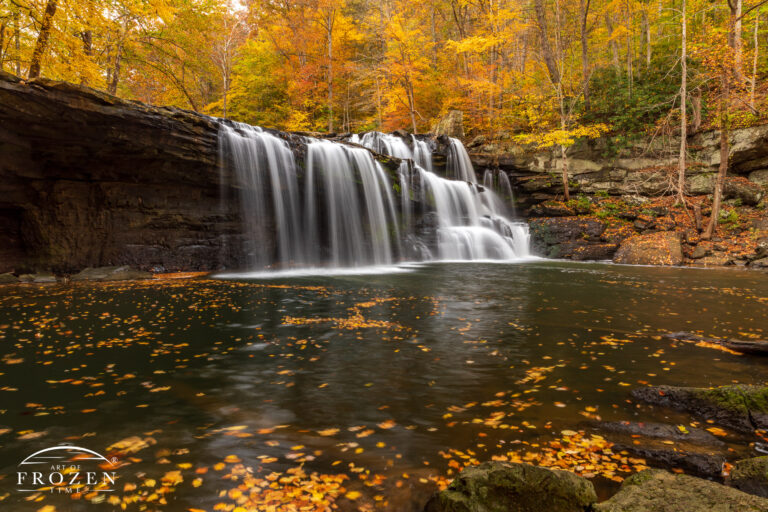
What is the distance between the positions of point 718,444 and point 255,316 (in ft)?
23.1

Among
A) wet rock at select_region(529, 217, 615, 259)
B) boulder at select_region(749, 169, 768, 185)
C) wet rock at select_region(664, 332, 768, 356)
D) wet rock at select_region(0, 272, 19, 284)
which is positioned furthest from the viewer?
wet rock at select_region(529, 217, 615, 259)

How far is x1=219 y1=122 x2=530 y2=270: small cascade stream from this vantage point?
15875 millimetres

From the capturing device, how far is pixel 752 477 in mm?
2143

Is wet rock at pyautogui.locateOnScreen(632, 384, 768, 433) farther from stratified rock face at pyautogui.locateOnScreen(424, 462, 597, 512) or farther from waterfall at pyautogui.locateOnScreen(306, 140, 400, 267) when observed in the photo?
waterfall at pyautogui.locateOnScreen(306, 140, 400, 267)

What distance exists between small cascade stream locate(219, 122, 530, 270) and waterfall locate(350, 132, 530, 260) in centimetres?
6

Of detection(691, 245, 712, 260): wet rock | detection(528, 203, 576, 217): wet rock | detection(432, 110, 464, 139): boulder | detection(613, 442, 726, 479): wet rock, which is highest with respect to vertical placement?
detection(432, 110, 464, 139): boulder

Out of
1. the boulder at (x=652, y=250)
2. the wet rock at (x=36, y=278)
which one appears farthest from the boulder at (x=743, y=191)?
the wet rock at (x=36, y=278)

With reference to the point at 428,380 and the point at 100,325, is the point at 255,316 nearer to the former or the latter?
the point at 100,325

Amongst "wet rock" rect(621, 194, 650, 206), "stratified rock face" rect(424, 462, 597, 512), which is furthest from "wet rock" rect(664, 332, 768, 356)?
"wet rock" rect(621, 194, 650, 206)

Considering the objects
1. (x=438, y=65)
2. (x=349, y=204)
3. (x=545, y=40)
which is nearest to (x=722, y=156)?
(x=545, y=40)

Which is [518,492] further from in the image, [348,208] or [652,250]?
[652,250]

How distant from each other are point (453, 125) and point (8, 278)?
24.2 meters

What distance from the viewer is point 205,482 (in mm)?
2566

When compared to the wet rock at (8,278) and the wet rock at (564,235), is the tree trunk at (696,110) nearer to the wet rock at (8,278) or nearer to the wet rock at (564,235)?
the wet rock at (564,235)
